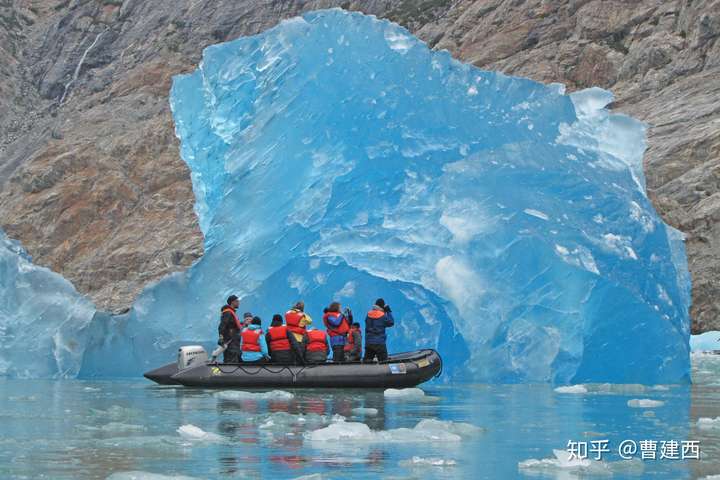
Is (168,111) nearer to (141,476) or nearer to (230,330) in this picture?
(230,330)

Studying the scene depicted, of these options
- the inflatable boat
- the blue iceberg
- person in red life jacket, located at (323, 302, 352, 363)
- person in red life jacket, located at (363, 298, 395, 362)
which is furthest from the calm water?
the blue iceberg

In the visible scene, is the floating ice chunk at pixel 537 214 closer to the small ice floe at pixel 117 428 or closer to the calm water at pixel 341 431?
the calm water at pixel 341 431

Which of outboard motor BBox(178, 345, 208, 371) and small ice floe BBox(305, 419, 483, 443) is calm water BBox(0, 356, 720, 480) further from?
outboard motor BBox(178, 345, 208, 371)

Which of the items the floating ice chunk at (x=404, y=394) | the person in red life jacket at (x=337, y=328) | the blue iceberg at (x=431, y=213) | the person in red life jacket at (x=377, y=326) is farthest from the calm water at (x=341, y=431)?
the blue iceberg at (x=431, y=213)

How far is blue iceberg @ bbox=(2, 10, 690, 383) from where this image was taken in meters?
15.8

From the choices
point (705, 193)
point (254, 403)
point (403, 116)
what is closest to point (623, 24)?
point (705, 193)

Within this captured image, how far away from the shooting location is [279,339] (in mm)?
15094

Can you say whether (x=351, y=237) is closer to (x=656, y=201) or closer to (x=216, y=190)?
(x=216, y=190)

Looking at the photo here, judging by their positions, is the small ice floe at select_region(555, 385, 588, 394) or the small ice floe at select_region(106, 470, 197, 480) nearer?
the small ice floe at select_region(106, 470, 197, 480)

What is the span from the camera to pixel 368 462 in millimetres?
7406

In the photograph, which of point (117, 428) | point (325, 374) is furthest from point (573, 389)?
point (117, 428)

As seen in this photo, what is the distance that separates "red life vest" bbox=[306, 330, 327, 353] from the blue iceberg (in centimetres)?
144

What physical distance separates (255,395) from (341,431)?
210 inches

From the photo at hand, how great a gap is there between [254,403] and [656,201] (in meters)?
21.8
